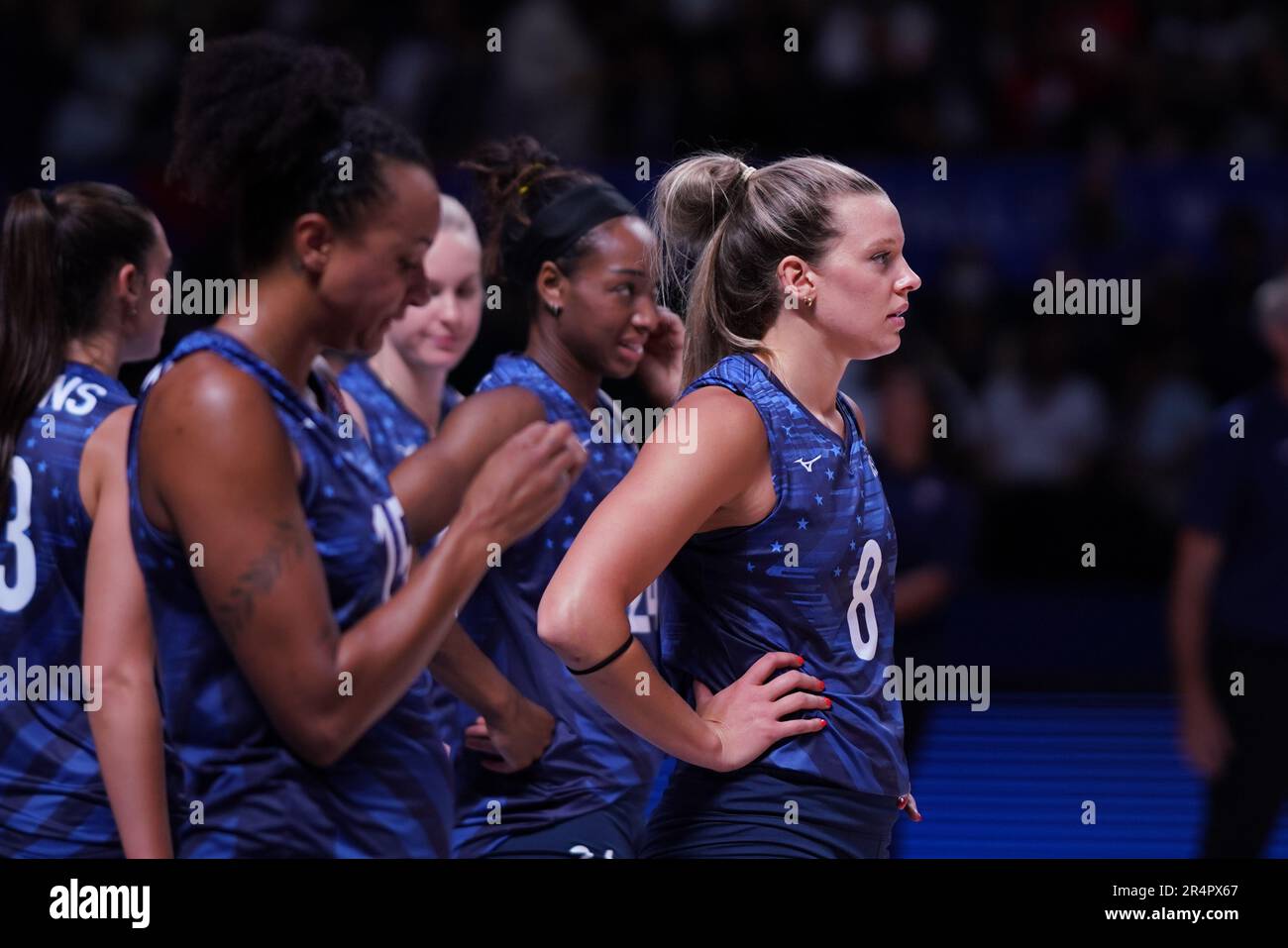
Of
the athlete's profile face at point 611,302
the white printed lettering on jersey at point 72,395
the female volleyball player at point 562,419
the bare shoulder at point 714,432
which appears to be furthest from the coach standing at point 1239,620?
the white printed lettering on jersey at point 72,395

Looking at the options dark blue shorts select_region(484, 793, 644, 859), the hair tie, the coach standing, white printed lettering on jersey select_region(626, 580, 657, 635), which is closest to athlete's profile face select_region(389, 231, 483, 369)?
the hair tie

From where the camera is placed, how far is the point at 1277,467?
11.9 feet

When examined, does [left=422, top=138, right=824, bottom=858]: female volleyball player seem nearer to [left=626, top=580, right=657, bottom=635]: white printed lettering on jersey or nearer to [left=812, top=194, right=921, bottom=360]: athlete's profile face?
[left=626, top=580, right=657, bottom=635]: white printed lettering on jersey

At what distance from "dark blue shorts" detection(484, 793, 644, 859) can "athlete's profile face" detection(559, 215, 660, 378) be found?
2.47 feet

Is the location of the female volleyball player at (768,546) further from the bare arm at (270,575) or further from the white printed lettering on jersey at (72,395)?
the white printed lettering on jersey at (72,395)

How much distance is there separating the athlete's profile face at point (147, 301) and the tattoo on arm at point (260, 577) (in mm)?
753

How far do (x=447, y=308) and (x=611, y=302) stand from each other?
1.61 feet

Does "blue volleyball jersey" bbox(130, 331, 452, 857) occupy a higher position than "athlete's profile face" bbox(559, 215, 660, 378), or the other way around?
"athlete's profile face" bbox(559, 215, 660, 378)

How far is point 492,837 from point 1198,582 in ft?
6.59

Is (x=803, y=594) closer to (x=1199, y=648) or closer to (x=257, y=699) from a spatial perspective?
(x=257, y=699)

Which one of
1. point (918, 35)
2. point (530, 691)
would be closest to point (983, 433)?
point (918, 35)

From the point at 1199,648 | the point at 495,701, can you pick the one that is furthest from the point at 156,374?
the point at 1199,648

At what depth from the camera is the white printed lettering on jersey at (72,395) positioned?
2260 mm

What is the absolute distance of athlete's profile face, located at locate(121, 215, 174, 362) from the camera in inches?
94.3
